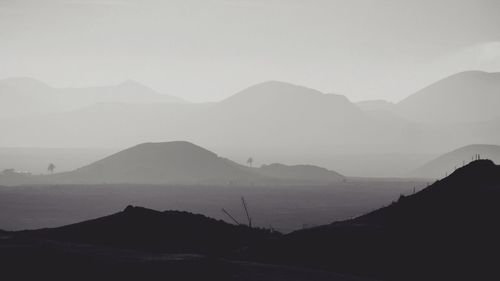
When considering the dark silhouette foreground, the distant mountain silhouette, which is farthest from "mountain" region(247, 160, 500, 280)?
the distant mountain silhouette

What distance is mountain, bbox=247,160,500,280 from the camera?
33.8 metres

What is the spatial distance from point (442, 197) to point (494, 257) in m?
13.0

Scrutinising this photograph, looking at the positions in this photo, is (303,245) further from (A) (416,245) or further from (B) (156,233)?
(B) (156,233)

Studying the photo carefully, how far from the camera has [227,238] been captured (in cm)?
5534

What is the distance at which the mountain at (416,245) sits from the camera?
111 ft

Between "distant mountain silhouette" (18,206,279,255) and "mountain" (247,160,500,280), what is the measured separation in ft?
35.7

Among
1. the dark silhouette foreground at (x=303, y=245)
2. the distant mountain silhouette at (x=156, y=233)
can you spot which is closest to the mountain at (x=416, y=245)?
the dark silhouette foreground at (x=303, y=245)

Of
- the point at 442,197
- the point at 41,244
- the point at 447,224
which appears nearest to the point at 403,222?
the point at 447,224

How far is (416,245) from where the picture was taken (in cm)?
3684

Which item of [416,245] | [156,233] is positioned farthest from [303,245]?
[156,233]

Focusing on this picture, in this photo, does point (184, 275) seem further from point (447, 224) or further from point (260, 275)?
point (447, 224)

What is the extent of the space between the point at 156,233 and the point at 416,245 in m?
24.6

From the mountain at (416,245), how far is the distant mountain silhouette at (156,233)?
10.9 m

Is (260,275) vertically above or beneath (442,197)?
beneath
